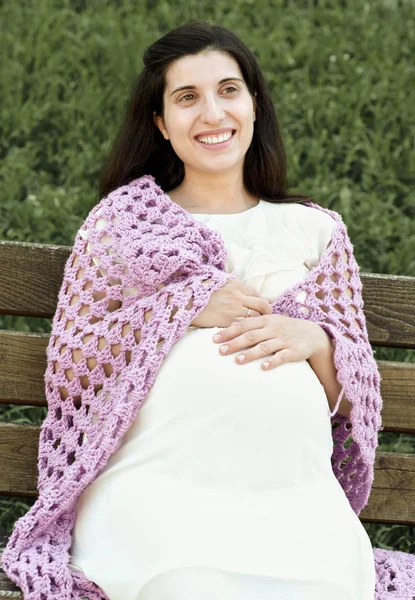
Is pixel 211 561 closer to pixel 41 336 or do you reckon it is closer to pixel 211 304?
pixel 211 304

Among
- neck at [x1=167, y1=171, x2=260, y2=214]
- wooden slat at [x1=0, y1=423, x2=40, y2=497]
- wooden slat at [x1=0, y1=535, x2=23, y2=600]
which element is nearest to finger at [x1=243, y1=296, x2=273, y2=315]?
neck at [x1=167, y1=171, x2=260, y2=214]

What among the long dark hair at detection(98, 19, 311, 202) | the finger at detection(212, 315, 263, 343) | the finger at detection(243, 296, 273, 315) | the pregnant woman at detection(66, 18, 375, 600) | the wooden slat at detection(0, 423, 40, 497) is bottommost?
the wooden slat at detection(0, 423, 40, 497)

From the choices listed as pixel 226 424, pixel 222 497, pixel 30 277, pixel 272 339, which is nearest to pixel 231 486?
pixel 222 497

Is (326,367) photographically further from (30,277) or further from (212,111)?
(30,277)

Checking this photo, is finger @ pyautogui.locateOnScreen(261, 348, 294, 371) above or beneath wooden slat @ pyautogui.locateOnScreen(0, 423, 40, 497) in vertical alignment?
above

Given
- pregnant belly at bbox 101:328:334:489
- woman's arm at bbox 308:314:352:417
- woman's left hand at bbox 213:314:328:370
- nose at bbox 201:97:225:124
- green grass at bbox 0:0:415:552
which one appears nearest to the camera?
pregnant belly at bbox 101:328:334:489

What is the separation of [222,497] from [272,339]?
408 mm

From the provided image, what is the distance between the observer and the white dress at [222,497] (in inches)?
81.2

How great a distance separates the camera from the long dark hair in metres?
2.66

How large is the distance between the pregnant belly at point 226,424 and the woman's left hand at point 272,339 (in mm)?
25

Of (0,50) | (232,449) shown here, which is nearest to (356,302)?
(232,449)

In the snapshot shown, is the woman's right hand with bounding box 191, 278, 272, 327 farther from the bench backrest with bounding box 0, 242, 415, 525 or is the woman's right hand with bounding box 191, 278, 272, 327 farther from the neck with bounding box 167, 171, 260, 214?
the bench backrest with bounding box 0, 242, 415, 525

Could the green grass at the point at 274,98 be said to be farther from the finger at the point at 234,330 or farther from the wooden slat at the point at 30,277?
the finger at the point at 234,330

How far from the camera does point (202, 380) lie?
2.22 metres
